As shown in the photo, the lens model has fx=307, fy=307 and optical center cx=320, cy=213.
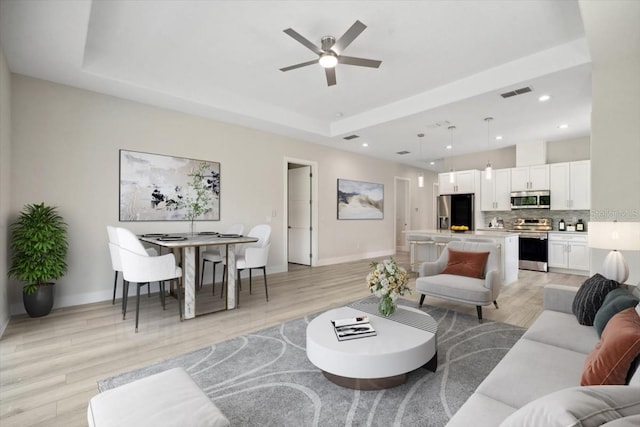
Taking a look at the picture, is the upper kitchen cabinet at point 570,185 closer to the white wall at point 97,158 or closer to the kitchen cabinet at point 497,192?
the kitchen cabinet at point 497,192

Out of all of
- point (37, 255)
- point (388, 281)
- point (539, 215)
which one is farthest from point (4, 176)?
point (539, 215)

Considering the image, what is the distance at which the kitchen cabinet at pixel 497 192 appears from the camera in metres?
7.08

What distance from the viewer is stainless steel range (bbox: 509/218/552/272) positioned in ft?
20.8

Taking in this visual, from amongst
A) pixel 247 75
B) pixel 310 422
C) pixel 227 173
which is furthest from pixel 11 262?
pixel 310 422

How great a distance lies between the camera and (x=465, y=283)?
346cm

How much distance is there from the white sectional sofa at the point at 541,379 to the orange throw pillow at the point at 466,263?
4.18 feet

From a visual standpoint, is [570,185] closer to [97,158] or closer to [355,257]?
[355,257]

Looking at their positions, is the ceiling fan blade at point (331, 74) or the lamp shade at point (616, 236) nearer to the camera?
the lamp shade at point (616, 236)

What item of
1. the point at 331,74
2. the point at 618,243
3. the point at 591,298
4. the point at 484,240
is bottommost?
the point at 591,298

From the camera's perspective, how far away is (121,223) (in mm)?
4281

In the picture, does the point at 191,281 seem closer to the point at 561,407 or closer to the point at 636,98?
the point at 561,407

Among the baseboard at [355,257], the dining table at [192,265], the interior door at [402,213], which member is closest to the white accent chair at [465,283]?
the dining table at [192,265]

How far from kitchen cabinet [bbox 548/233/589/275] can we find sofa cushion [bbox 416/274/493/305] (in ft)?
13.0

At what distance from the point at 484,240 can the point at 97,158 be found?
5.85m
